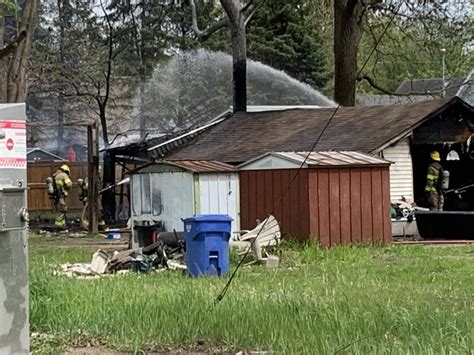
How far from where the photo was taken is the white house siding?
85.8 feet

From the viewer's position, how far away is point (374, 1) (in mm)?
32344

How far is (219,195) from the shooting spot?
824 inches

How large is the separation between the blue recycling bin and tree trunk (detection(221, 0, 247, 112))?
18.3 metres

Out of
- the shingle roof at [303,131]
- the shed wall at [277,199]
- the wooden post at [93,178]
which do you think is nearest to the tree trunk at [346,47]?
the shingle roof at [303,131]

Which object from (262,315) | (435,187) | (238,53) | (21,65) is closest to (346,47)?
(238,53)

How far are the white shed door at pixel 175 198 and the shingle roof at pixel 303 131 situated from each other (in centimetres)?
570

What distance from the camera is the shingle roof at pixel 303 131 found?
25719 mm

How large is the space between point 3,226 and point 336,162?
1448 cm

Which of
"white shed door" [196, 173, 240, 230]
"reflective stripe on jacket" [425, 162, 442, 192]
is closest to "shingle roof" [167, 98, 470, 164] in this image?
"reflective stripe on jacket" [425, 162, 442, 192]

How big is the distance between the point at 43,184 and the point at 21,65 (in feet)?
63.2

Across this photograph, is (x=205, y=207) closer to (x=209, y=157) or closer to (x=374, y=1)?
(x=209, y=157)

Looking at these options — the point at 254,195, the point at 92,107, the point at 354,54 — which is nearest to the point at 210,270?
the point at 254,195

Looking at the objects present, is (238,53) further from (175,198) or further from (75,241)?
(175,198)

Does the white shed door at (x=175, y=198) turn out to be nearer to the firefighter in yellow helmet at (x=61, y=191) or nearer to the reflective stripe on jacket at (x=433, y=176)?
the reflective stripe on jacket at (x=433, y=176)
